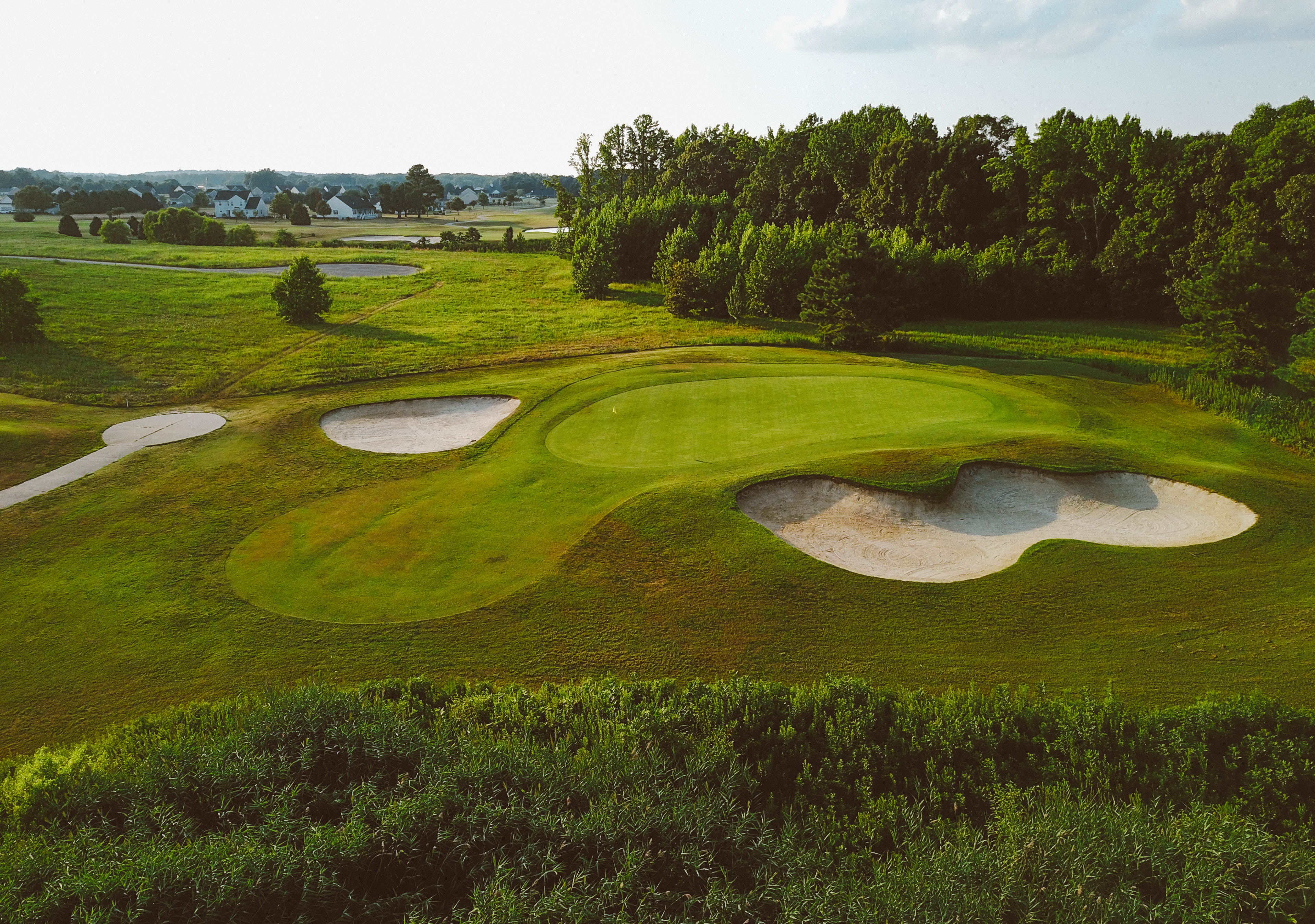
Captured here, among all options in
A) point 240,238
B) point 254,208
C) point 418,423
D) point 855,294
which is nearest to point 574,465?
point 418,423

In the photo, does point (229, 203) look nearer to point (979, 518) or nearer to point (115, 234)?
point (115, 234)

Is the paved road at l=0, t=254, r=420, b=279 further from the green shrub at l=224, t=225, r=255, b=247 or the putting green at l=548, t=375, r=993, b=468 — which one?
the putting green at l=548, t=375, r=993, b=468

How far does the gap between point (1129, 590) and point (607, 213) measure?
46914 millimetres

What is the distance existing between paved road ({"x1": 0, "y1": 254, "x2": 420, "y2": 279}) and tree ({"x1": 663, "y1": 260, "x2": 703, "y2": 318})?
75.1ft

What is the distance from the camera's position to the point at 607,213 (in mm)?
54375

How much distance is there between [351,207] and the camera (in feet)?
464

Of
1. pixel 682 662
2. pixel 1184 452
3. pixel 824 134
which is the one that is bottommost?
pixel 682 662

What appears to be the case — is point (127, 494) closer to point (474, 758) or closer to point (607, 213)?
point (474, 758)

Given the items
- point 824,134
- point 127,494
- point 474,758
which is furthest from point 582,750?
point 824,134

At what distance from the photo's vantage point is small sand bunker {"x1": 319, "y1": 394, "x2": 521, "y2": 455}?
22.2 m

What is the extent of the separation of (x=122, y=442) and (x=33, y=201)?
112161mm

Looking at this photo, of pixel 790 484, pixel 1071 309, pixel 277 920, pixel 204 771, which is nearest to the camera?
pixel 277 920

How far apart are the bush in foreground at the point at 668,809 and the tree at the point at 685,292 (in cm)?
3553

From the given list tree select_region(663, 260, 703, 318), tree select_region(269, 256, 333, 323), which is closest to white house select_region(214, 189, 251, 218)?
tree select_region(269, 256, 333, 323)
